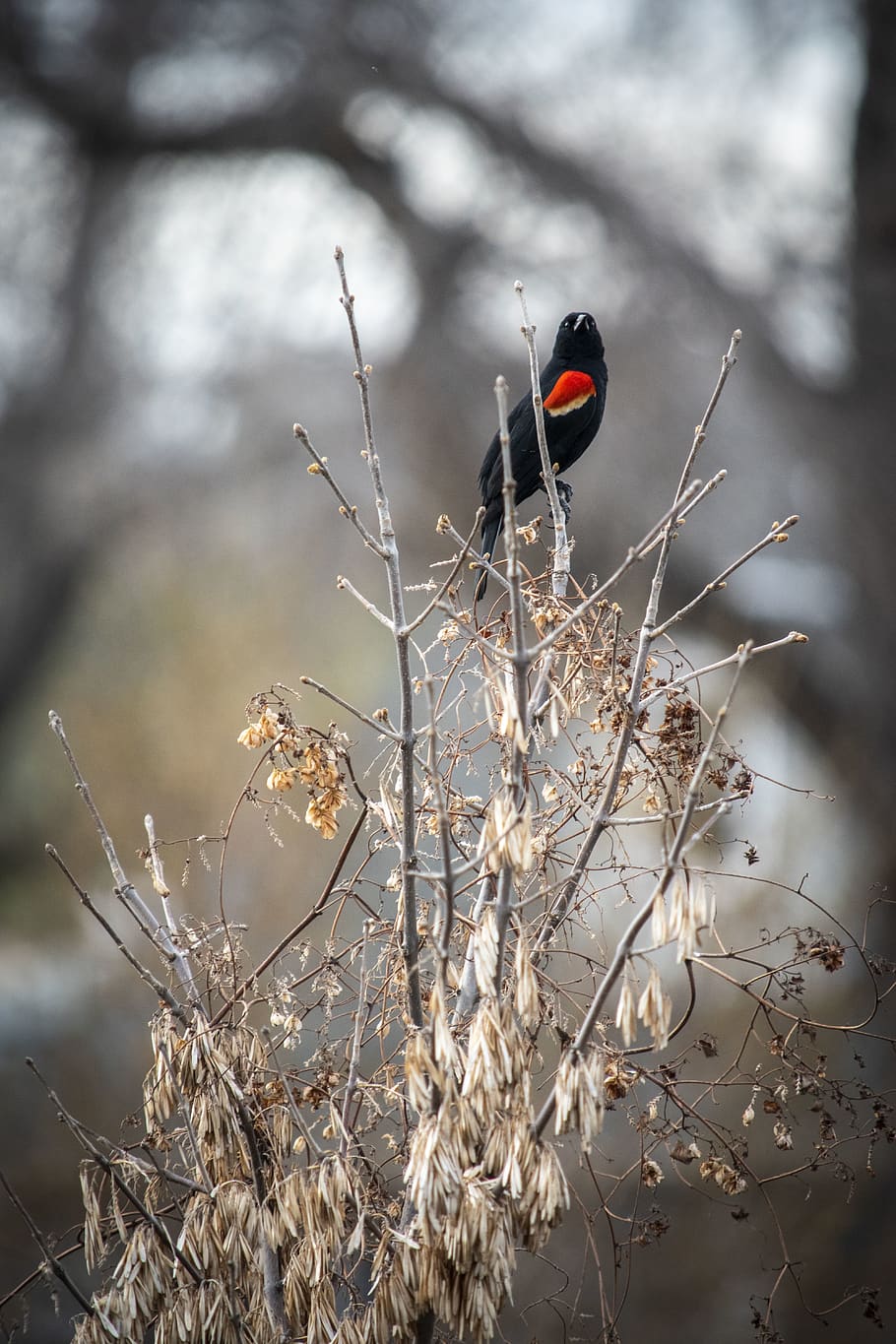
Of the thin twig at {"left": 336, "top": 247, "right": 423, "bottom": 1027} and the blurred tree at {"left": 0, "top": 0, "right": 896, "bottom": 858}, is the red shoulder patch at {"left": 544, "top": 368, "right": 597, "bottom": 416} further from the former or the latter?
the blurred tree at {"left": 0, "top": 0, "right": 896, "bottom": 858}

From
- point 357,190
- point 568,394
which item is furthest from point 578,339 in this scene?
point 357,190

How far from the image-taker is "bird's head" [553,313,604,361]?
1881 millimetres

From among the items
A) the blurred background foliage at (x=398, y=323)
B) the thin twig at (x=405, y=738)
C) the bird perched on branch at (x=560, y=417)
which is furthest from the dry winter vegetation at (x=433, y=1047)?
the blurred background foliage at (x=398, y=323)

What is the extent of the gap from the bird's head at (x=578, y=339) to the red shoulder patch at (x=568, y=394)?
0.31ft

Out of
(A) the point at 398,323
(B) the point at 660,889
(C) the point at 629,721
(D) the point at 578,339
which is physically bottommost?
(B) the point at 660,889

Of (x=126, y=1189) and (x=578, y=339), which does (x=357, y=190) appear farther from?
(x=126, y=1189)

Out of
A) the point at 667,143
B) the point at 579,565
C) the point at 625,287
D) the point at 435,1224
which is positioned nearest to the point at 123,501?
the point at 579,565

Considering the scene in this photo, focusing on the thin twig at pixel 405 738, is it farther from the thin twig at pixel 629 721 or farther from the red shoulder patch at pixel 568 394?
the red shoulder patch at pixel 568 394

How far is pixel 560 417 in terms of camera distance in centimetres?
179

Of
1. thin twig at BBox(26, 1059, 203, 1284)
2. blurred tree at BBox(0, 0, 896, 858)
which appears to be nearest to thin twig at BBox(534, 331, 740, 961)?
thin twig at BBox(26, 1059, 203, 1284)

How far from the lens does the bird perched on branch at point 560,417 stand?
1.79 metres

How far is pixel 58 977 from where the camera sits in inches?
123

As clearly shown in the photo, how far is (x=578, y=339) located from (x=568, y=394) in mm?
151

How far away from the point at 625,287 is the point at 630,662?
2356 mm
